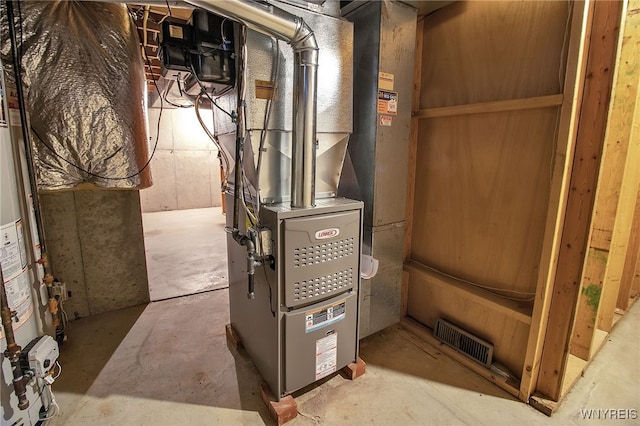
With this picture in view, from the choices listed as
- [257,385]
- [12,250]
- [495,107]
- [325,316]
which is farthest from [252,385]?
[495,107]

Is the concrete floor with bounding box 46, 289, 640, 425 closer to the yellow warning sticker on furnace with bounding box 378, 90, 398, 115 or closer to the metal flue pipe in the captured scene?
the metal flue pipe

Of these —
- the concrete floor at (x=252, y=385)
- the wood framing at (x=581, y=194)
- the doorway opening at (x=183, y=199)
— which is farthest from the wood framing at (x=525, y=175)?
the doorway opening at (x=183, y=199)

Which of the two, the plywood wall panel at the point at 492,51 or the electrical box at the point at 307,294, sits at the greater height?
the plywood wall panel at the point at 492,51

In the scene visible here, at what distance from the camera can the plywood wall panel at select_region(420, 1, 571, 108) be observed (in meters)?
1.46

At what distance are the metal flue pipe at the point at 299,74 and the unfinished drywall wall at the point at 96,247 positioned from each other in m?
1.72

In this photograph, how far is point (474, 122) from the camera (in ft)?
5.80

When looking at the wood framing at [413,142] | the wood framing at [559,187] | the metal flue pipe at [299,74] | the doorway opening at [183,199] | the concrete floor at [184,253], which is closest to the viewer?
the metal flue pipe at [299,74]

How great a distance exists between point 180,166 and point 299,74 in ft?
20.2

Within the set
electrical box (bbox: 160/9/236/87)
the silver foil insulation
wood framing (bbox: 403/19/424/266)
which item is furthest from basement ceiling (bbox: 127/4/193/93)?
wood framing (bbox: 403/19/424/266)

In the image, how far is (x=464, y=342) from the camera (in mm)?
1910

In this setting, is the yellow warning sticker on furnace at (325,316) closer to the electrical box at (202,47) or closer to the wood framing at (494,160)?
the wood framing at (494,160)

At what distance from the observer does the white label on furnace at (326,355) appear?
1.55m

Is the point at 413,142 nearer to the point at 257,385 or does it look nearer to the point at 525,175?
the point at 525,175

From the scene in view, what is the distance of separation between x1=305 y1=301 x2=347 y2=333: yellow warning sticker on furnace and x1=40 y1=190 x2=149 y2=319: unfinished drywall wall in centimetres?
176
